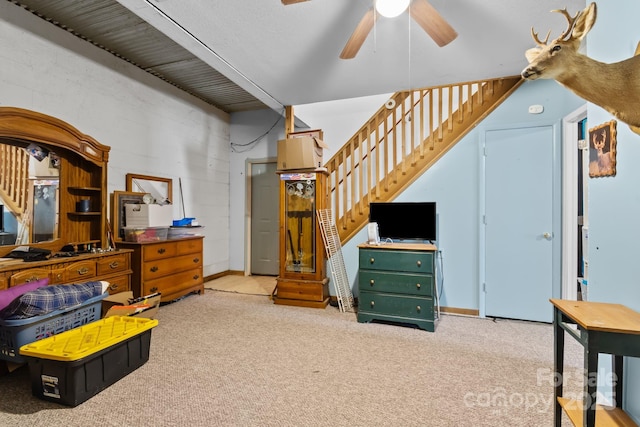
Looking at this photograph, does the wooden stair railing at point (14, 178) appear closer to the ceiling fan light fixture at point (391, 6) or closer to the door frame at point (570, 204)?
the ceiling fan light fixture at point (391, 6)

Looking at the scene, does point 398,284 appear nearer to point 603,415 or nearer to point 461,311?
point 461,311

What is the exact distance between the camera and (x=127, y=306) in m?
2.60

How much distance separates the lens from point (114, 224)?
11.4 feet

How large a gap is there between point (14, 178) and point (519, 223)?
4963mm

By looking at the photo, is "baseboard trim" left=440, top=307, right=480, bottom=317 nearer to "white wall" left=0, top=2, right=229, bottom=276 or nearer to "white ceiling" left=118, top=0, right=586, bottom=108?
"white ceiling" left=118, top=0, right=586, bottom=108

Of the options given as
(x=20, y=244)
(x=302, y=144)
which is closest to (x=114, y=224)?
(x=20, y=244)

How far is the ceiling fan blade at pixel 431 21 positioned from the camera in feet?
5.70

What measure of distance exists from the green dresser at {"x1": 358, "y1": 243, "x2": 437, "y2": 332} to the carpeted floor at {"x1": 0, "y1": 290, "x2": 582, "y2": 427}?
0.15 meters

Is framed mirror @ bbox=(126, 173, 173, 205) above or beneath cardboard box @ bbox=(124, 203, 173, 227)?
above

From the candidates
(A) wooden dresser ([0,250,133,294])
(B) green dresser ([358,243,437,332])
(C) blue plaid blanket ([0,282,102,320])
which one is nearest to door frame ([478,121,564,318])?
(B) green dresser ([358,243,437,332])

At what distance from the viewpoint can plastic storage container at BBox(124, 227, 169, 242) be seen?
11.2 ft

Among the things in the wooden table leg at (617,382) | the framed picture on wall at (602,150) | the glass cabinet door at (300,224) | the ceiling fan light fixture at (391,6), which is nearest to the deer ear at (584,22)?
the framed picture on wall at (602,150)

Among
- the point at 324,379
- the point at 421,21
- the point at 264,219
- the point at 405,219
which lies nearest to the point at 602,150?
the point at 421,21

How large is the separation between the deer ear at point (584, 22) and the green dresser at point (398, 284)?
2029 millimetres
